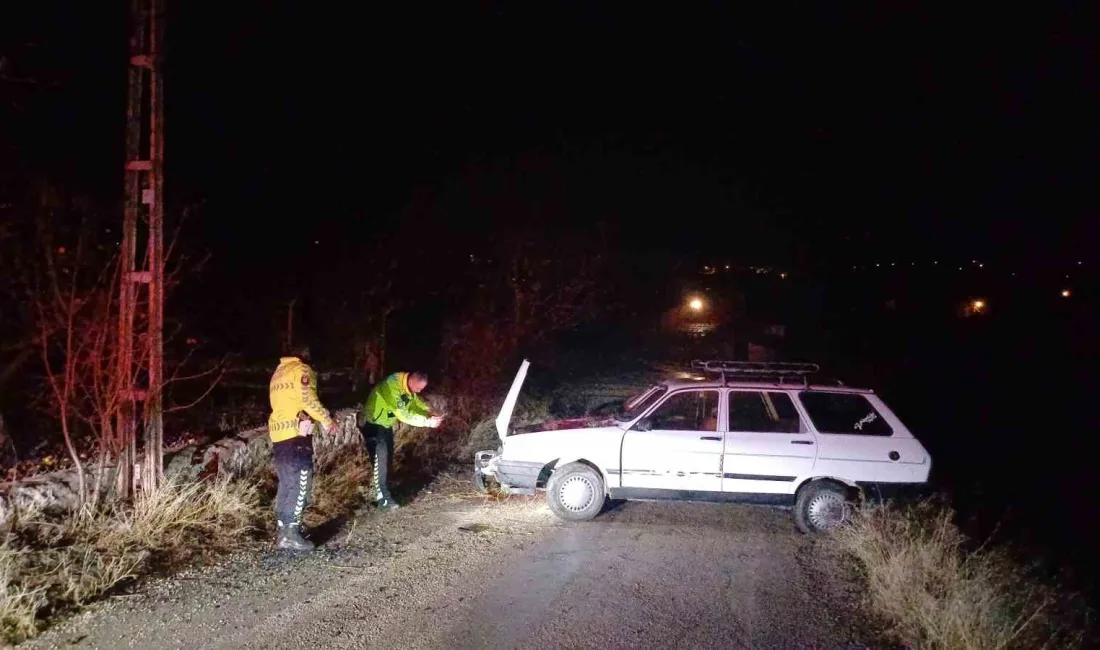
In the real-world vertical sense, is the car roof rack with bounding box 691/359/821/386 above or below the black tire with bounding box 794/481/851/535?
above

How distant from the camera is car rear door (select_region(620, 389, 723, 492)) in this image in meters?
8.26

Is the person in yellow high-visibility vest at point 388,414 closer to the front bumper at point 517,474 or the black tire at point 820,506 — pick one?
the front bumper at point 517,474

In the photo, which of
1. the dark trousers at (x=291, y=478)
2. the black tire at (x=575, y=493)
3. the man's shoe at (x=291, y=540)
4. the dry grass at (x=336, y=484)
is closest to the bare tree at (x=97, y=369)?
the dark trousers at (x=291, y=478)

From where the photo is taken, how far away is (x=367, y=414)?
29.0 ft

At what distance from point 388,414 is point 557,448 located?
5.90ft

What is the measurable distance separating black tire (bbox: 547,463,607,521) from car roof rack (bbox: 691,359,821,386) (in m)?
1.68

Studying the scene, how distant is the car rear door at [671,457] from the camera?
826 centimetres

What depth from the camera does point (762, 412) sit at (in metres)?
8.53

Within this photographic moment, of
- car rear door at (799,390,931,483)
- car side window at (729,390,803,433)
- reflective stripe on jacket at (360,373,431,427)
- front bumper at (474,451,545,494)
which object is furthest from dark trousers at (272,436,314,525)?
car rear door at (799,390,931,483)

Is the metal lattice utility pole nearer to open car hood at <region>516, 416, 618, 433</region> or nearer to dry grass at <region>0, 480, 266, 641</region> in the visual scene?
dry grass at <region>0, 480, 266, 641</region>

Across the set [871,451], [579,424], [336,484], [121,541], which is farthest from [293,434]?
[871,451]

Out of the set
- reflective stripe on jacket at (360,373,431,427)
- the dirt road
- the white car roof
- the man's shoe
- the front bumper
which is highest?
the white car roof

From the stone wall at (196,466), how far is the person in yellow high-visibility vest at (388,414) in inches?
21.4

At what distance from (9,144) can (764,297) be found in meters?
42.5
